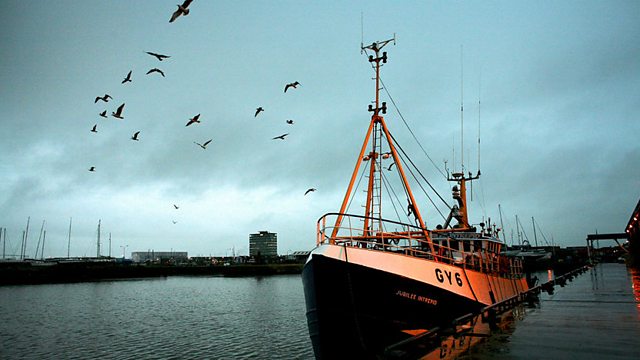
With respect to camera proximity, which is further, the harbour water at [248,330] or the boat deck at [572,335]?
the harbour water at [248,330]

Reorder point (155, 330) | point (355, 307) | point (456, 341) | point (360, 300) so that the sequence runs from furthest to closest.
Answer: point (155, 330) < point (360, 300) < point (355, 307) < point (456, 341)

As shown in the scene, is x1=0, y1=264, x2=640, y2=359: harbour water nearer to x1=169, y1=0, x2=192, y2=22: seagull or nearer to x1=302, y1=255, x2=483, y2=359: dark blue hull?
x1=302, y1=255, x2=483, y2=359: dark blue hull

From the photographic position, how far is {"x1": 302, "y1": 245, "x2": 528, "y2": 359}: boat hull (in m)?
12.3

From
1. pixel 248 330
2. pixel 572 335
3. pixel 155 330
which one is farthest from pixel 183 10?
pixel 155 330

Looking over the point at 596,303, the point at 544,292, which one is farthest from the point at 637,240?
the point at 596,303

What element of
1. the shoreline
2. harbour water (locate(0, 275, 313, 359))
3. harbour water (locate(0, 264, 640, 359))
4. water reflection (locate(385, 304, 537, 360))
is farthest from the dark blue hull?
the shoreline

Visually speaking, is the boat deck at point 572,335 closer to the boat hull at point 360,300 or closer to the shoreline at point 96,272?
the boat hull at point 360,300

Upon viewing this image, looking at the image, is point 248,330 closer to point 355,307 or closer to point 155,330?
point 155,330

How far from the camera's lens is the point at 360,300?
12422 millimetres

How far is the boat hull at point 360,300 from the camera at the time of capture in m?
12.3

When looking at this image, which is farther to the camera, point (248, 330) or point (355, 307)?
point (248, 330)

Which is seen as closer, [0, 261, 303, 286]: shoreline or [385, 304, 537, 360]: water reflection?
[385, 304, 537, 360]: water reflection

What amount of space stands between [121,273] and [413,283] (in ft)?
333

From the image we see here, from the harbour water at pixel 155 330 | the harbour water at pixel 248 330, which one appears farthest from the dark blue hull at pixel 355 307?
the harbour water at pixel 155 330
